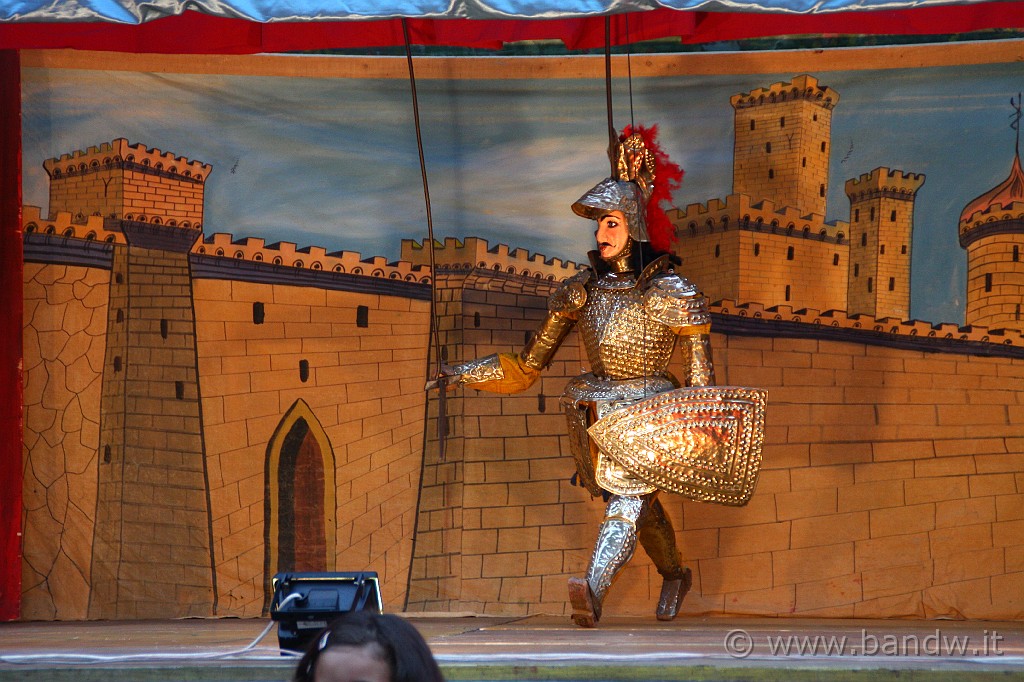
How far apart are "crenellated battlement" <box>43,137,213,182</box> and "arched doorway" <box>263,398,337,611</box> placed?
1.25 meters

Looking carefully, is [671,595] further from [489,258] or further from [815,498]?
[489,258]

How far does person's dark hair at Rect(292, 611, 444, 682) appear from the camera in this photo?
1858 mm

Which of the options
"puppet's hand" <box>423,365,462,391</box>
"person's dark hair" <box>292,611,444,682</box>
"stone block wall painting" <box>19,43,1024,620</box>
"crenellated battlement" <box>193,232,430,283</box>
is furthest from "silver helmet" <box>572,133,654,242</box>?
"person's dark hair" <box>292,611,444,682</box>

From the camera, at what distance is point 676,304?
Result: 468 cm

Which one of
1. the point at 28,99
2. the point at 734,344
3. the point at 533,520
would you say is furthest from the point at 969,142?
the point at 28,99

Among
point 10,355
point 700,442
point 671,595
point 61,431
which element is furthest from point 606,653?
point 10,355

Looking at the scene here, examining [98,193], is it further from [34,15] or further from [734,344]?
[734,344]

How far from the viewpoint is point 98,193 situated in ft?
18.6

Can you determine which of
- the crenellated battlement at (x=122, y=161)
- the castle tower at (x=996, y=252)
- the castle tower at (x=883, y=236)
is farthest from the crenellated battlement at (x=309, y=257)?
the castle tower at (x=996, y=252)

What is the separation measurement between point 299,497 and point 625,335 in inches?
74.9

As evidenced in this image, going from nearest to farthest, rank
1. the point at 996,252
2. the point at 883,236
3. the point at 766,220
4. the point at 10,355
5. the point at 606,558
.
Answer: the point at 606,558
the point at 10,355
the point at 996,252
the point at 883,236
the point at 766,220

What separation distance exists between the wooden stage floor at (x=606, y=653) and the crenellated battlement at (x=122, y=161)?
2.15m

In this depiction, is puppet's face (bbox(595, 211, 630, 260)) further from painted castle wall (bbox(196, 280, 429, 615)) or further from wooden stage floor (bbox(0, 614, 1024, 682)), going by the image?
wooden stage floor (bbox(0, 614, 1024, 682))

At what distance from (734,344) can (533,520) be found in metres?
1.29
